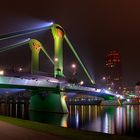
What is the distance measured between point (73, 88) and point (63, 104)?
28.4ft

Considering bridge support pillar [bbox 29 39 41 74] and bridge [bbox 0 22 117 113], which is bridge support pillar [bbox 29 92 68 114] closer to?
bridge [bbox 0 22 117 113]

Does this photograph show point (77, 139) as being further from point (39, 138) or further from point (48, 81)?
point (48, 81)

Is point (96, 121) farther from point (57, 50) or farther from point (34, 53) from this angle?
point (34, 53)

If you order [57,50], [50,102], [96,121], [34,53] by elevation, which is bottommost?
[96,121]

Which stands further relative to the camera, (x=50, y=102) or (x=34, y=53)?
(x=34, y=53)

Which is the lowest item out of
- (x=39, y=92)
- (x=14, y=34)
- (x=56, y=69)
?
(x=39, y=92)

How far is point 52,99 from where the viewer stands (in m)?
64.5

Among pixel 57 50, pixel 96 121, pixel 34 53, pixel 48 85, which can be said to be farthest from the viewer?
pixel 34 53

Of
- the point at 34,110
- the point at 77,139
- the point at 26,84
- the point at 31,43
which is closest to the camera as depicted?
the point at 77,139

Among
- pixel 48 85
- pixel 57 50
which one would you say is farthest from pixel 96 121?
pixel 57 50

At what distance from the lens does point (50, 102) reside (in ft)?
213

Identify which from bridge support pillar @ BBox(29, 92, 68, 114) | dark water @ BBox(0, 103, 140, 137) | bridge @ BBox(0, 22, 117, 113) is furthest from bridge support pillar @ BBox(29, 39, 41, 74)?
dark water @ BBox(0, 103, 140, 137)

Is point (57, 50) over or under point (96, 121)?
over

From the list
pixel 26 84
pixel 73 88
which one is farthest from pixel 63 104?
pixel 26 84
